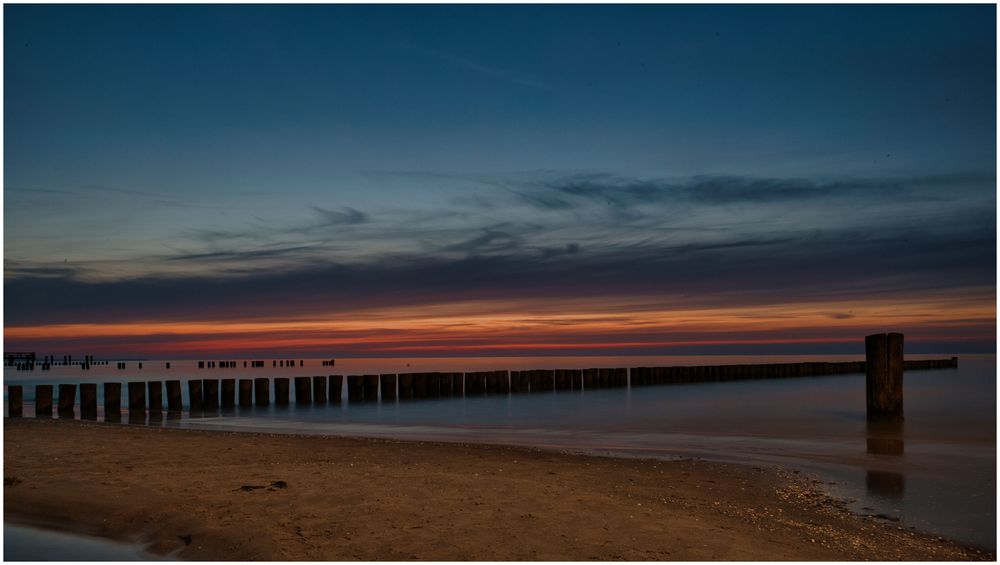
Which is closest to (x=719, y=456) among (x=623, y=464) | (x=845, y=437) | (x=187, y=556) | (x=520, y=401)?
(x=623, y=464)

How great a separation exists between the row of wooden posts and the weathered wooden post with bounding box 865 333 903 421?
0.64 feet

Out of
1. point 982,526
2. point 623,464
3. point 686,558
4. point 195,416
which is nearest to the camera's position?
point 686,558

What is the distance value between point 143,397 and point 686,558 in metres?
22.4

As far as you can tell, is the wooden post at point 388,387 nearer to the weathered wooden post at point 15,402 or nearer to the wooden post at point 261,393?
the wooden post at point 261,393

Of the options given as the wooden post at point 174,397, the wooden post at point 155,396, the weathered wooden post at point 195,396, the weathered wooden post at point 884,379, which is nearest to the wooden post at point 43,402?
the wooden post at point 155,396

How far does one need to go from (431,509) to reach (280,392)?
22.7 meters

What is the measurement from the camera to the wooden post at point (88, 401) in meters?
22.5

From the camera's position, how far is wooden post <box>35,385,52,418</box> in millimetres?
22781

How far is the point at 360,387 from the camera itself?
101 ft

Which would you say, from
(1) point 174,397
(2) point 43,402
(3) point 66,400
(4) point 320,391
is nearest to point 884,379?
(4) point 320,391

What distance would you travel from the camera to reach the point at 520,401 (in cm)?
3158

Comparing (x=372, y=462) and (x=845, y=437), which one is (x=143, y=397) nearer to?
(x=372, y=462)

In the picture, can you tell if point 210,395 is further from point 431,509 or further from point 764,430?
point 431,509

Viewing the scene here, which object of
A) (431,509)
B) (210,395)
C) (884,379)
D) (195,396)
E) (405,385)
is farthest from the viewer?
(405,385)
